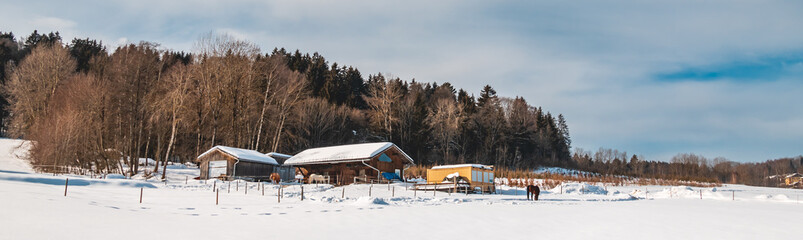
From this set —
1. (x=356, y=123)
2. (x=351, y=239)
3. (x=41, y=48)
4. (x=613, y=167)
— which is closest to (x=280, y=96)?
(x=356, y=123)

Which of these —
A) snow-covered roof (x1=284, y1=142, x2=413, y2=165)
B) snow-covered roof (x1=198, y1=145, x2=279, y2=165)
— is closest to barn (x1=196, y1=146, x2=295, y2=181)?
snow-covered roof (x1=198, y1=145, x2=279, y2=165)

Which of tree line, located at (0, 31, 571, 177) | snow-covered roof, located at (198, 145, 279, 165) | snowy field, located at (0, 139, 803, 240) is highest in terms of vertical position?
tree line, located at (0, 31, 571, 177)

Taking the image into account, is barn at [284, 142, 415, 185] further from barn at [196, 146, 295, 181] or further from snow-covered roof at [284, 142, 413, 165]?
barn at [196, 146, 295, 181]

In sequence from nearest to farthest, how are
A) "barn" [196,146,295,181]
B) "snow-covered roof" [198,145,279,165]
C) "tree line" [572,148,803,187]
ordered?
"snow-covered roof" [198,145,279,165], "barn" [196,146,295,181], "tree line" [572,148,803,187]

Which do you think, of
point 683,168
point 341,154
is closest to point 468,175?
point 341,154

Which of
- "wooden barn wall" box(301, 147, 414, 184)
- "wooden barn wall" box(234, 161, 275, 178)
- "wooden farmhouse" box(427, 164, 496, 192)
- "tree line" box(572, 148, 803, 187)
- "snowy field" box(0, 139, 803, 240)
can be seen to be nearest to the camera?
"snowy field" box(0, 139, 803, 240)

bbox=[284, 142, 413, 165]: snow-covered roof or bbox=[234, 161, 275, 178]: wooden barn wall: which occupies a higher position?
bbox=[284, 142, 413, 165]: snow-covered roof

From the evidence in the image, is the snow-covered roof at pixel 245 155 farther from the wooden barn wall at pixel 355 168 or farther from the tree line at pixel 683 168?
the tree line at pixel 683 168

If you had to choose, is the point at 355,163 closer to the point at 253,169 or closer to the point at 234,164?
the point at 253,169

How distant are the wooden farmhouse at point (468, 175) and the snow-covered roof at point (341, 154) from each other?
6.13 m

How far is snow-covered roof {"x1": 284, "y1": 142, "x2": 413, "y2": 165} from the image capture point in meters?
43.8

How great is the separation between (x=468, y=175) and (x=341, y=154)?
43.7ft

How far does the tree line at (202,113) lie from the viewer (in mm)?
44469

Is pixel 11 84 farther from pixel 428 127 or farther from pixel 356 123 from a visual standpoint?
pixel 428 127
